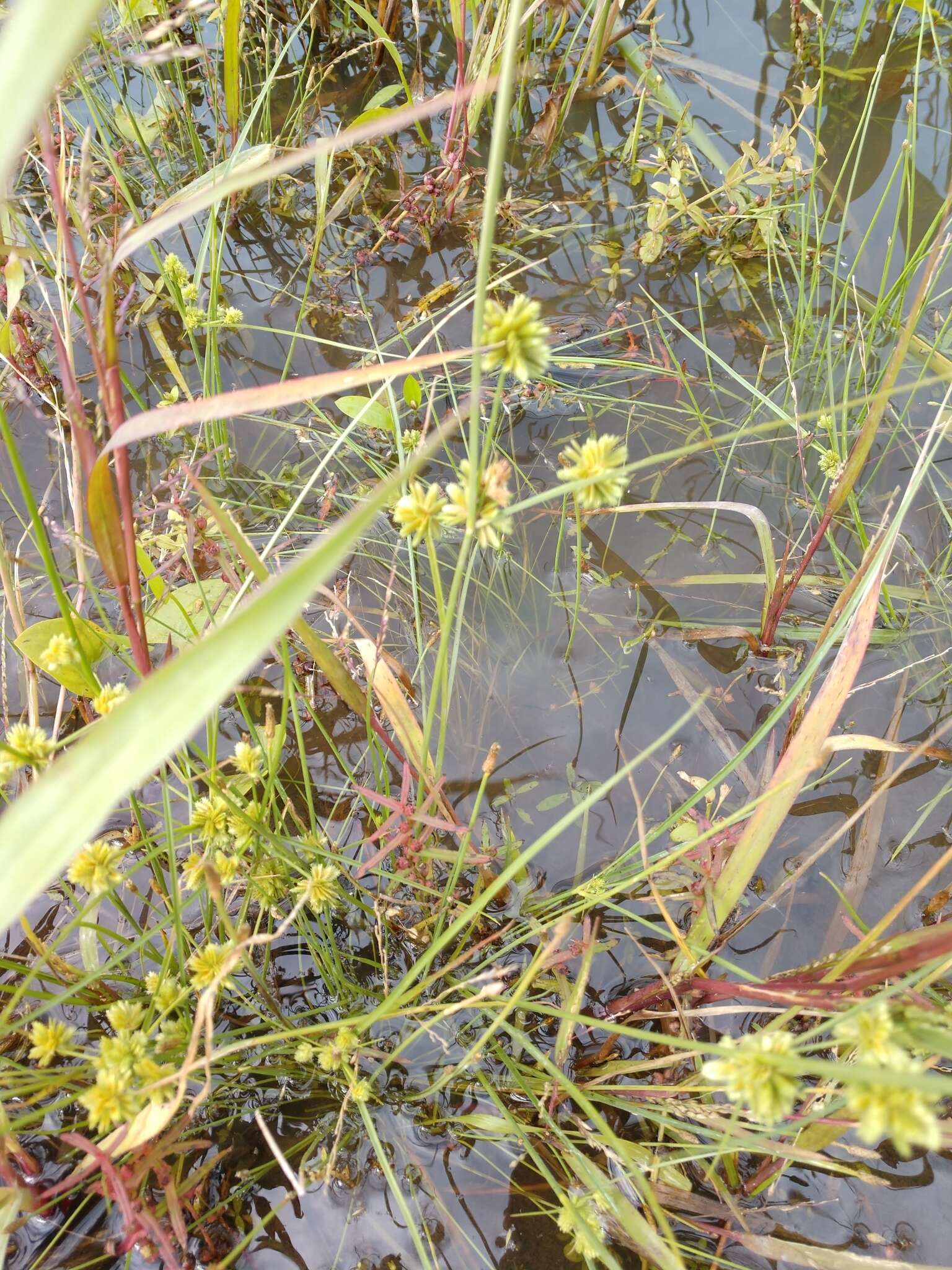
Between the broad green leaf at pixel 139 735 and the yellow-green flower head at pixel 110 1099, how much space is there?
1.41 ft

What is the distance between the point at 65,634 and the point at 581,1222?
3.67ft

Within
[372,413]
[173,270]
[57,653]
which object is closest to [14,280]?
[173,270]

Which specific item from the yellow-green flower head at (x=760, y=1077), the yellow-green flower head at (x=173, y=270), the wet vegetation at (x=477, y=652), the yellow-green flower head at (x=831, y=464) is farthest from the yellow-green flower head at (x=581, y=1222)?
the yellow-green flower head at (x=173, y=270)

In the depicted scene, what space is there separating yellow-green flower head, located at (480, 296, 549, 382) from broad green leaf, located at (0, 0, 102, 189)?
338 millimetres

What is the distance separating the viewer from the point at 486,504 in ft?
2.59

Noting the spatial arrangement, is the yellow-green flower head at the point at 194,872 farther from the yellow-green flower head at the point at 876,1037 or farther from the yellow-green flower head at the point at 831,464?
the yellow-green flower head at the point at 831,464

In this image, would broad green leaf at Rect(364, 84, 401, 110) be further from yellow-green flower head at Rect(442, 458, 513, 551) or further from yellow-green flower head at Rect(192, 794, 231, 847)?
yellow-green flower head at Rect(192, 794, 231, 847)

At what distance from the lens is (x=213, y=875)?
0.80 m

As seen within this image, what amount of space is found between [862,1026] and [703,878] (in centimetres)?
59

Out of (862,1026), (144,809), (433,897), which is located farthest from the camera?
(144,809)

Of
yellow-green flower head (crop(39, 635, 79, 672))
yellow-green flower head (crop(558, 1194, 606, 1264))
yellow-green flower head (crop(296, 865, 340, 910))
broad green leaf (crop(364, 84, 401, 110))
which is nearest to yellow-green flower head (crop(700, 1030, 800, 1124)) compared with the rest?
→ yellow-green flower head (crop(558, 1194, 606, 1264))

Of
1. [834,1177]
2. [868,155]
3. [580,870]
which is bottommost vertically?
[834,1177]

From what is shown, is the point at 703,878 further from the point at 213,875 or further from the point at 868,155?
the point at 868,155

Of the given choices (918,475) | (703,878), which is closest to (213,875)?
(703,878)
